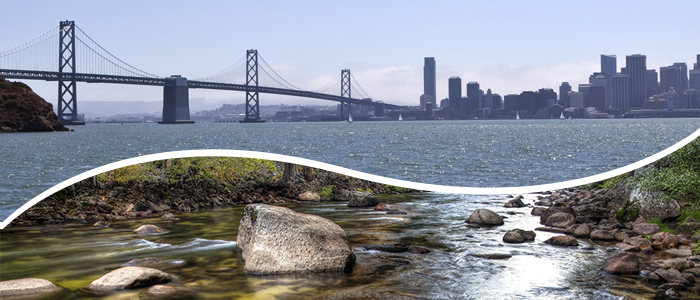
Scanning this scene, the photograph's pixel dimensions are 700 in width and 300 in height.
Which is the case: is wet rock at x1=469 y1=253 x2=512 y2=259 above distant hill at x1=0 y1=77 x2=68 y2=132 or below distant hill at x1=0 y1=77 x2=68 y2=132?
below

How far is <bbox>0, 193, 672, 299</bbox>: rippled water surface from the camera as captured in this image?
6188 millimetres

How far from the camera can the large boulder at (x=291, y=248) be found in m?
6.94

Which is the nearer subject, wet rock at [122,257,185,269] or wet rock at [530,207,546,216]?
wet rock at [122,257,185,269]

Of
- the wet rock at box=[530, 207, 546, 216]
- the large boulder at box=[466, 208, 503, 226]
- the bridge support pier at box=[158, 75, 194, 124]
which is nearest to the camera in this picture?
the large boulder at box=[466, 208, 503, 226]

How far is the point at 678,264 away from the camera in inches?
271

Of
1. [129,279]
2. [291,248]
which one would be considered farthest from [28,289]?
[291,248]

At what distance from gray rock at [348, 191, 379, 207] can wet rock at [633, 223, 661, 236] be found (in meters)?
5.77

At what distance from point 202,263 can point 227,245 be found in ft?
4.09

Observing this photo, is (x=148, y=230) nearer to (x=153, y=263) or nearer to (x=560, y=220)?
(x=153, y=263)

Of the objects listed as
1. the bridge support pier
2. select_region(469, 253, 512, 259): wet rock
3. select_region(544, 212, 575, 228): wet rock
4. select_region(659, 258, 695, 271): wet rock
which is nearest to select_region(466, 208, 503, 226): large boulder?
select_region(544, 212, 575, 228): wet rock

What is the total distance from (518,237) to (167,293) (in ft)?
16.9

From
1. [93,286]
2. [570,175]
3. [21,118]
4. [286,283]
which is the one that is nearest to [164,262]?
[93,286]

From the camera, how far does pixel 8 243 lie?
909 centimetres

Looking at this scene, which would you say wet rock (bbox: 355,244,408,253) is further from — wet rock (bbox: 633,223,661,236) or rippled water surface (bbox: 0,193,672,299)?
wet rock (bbox: 633,223,661,236)
